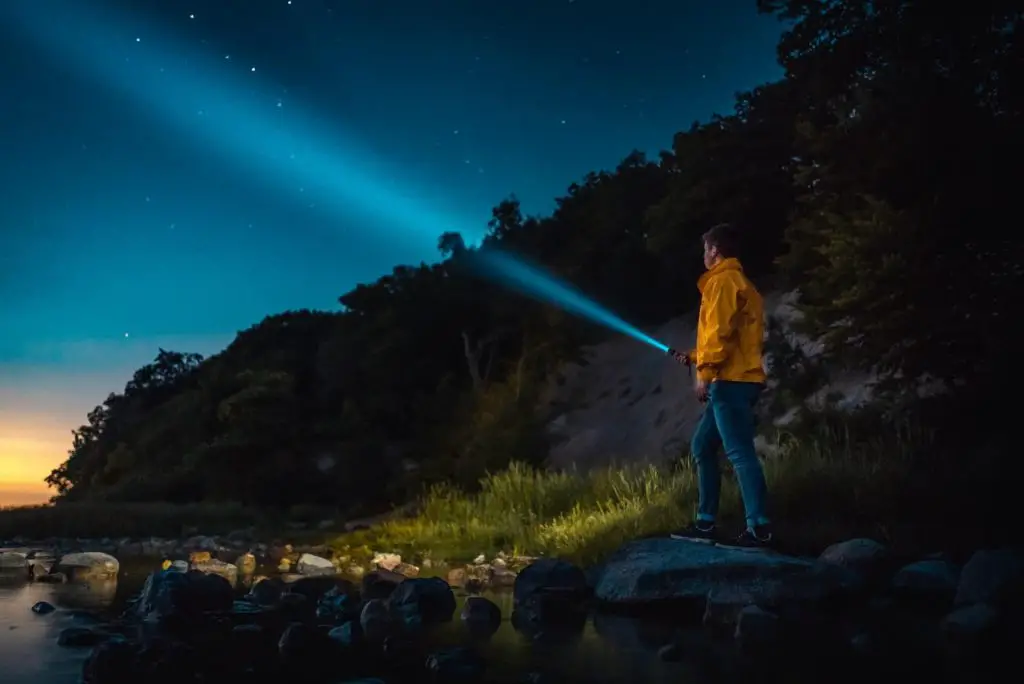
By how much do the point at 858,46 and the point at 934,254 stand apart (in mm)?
2561

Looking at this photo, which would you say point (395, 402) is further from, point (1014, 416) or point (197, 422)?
point (1014, 416)

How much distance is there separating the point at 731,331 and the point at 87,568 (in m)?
5.70

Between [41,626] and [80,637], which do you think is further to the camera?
[41,626]

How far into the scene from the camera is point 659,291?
2628cm

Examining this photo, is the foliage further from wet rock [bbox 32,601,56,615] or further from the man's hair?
wet rock [bbox 32,601,56,615]

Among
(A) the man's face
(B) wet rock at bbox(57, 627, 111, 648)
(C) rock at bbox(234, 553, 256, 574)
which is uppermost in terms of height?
(A) the man's face

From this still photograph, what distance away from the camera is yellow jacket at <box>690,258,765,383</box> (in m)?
5.73

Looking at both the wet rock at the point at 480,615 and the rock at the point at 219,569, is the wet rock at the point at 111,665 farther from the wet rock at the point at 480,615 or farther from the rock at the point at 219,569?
the rock at the point at 219,569

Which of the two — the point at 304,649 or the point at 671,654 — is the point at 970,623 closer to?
the point at 671,654

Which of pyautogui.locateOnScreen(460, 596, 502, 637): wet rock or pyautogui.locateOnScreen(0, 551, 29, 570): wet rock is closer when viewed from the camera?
pyautogui.locateOnScreen(460, 596, 502, 637): wet rock

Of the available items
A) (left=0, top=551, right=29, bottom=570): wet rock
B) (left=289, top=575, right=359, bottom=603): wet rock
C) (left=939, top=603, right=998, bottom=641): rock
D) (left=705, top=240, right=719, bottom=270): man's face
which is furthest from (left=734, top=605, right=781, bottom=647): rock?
(left=0, top=551, right=29, bottom=570): wet rock

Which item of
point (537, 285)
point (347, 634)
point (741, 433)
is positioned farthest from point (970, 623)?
point (537, 285)

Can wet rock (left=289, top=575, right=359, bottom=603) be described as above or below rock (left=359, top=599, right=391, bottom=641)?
above

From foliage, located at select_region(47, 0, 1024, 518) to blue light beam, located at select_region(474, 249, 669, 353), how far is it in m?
0.38
